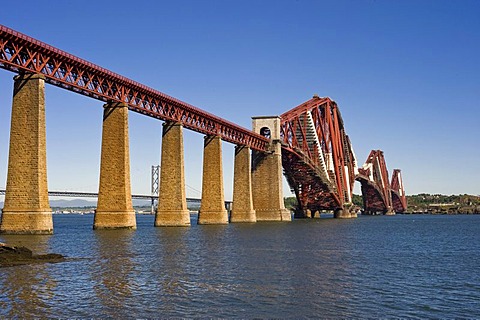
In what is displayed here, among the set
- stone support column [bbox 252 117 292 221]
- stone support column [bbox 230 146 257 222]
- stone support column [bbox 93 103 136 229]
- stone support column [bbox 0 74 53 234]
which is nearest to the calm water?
stone support column [bbox 0 74 53 234]

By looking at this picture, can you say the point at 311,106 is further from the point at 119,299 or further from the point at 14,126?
the point at 119,299

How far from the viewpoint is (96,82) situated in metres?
56.7

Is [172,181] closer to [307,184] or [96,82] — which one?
[96,82]

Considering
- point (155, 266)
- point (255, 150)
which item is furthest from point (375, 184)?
point (155, 266)

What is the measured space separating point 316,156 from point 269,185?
86.4 ft

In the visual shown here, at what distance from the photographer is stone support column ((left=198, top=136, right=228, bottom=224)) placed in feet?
249

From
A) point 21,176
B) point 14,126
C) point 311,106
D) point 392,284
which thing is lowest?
point 392,284

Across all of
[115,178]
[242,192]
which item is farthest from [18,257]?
[242,192]

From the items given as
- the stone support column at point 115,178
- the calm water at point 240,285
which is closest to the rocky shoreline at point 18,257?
the calm water at point 240,285

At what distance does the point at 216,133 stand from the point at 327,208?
188 feet

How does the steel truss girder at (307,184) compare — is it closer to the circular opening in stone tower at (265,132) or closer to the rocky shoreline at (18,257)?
the circular opening in stone tower at (265,132)

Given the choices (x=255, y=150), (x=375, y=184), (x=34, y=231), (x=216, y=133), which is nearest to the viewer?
(x=34, y=231)

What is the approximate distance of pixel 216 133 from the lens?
79812 mm

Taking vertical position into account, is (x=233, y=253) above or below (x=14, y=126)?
below
